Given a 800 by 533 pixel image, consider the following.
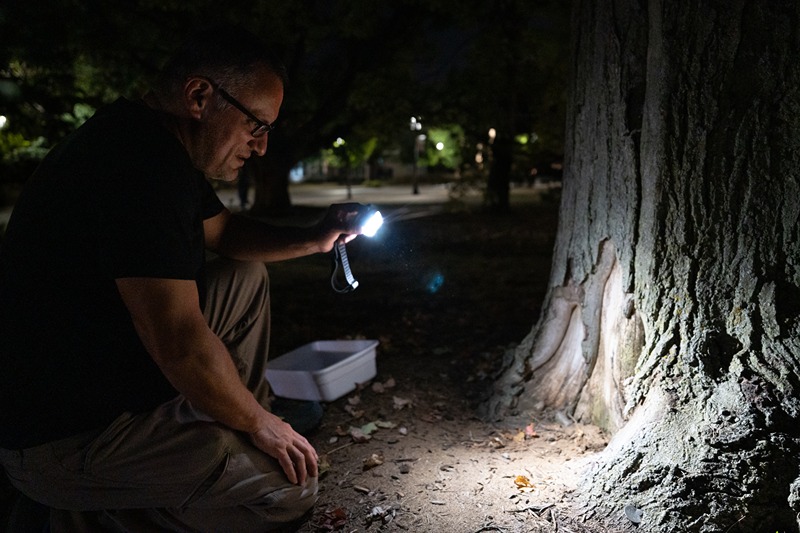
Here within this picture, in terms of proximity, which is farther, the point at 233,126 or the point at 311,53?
the point at 311,53

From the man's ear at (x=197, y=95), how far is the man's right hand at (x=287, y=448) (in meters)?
1.23

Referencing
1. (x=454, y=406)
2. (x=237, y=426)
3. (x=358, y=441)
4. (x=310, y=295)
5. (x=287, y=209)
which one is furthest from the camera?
(x=287, y=209)

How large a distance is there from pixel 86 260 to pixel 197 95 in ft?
2.40

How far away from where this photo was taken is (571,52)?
4.11 meters

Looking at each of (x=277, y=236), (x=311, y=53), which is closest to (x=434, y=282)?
(x=277, y=236)

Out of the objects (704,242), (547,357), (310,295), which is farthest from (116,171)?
(310,295)

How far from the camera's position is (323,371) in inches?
172

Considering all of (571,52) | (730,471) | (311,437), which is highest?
(571,52)

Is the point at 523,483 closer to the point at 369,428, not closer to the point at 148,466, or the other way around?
the point at 369,428

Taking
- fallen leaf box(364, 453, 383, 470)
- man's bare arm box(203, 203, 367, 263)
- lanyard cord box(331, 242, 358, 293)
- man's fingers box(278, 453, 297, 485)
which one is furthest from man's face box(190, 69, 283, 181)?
fallen leaf box(364, 453, 383, 470)

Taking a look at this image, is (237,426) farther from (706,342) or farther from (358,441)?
(706,342)

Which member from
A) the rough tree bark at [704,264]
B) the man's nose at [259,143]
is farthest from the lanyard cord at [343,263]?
the rough tree bark at [704,264]

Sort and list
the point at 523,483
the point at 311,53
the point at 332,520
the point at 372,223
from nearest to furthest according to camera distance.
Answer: the point at 332,520
the point at 523,483
the point at 372,223
the point at 311,53

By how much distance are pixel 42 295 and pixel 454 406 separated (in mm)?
2845
